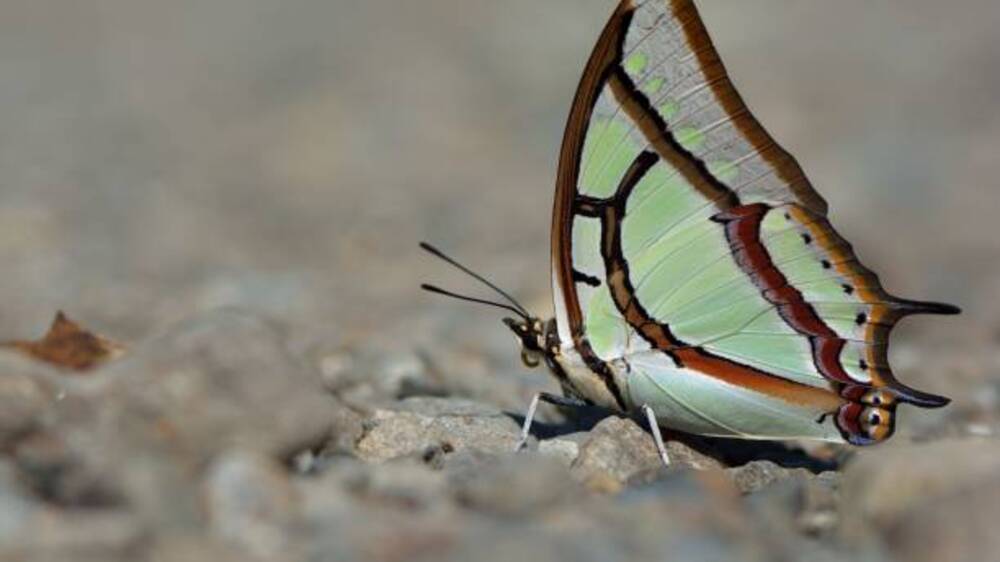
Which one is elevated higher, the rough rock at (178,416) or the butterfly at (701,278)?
the butterfly at (701,278)

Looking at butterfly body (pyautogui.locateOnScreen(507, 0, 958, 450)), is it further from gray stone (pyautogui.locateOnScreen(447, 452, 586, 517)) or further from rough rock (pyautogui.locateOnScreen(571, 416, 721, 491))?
gray stone (pyautogui.locateOnScreen(447, 452, 586, 517))

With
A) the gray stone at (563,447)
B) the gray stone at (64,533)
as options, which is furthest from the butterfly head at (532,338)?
the gray stone at (64,533)

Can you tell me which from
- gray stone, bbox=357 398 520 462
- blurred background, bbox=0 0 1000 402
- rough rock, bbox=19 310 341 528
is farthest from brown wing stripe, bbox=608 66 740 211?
blurred background, bbox=0 0 1000 402

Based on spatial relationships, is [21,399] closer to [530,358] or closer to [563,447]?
[563,447]

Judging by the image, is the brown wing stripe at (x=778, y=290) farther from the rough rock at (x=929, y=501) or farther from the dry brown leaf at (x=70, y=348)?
the dry brown leaf at (x=70, y=348)

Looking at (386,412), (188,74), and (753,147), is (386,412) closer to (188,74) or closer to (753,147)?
(753,147)

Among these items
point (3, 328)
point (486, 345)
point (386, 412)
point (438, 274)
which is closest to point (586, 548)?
point (386, 412)
